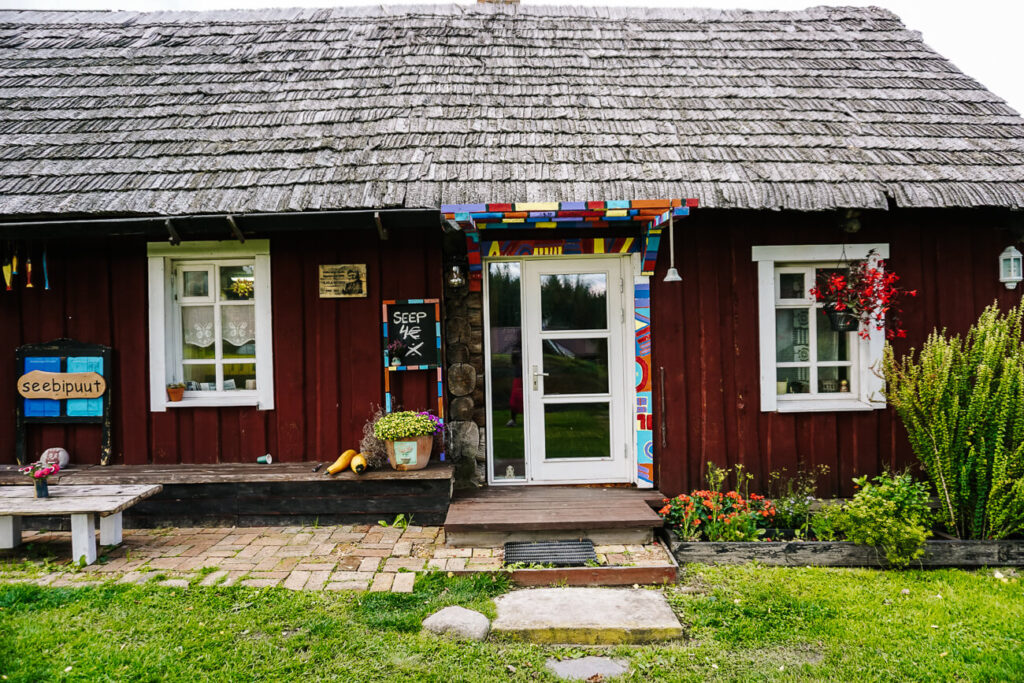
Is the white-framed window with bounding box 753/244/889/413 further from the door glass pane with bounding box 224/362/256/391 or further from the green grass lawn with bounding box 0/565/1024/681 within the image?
the door glass pane with bounding box 224/362/256/391

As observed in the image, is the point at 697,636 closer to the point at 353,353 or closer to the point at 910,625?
the point at 910,625

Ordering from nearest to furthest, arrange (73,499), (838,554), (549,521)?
(838,554) < (73,499) < (549,521)

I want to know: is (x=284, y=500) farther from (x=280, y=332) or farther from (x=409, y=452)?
(x=280, y=332)

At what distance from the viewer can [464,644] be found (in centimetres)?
333

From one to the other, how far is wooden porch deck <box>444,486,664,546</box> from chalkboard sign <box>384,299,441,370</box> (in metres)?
1.30

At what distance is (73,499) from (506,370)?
3.54 meters

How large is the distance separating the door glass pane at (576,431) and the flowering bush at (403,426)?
1138 millimetres

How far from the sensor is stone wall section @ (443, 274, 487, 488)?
18.5 feet

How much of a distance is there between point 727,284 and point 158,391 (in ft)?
17.3

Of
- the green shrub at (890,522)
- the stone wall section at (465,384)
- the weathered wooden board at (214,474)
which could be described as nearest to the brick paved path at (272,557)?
the weathered wooden board at (214,474)

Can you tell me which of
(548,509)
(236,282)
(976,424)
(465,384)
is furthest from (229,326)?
(976,424)

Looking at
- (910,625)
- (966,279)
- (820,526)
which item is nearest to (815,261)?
(966,279)

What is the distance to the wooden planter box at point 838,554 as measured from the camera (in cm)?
438

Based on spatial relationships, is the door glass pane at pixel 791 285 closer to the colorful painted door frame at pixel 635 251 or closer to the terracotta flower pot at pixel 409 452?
the colorful painted door frame at pixel 635 251
